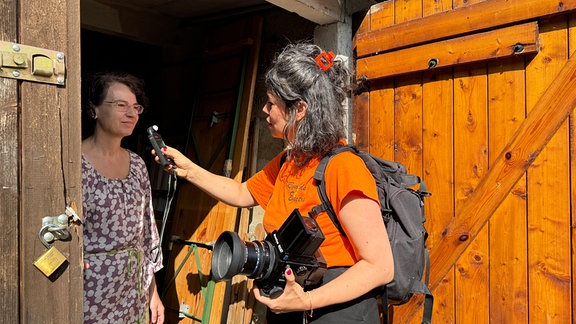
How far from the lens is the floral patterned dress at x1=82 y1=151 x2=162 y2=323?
213 cm

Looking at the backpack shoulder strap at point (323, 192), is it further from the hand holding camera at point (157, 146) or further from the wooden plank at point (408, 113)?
the wooden plank at point (408, 113)

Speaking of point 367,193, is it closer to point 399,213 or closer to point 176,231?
point 399,213

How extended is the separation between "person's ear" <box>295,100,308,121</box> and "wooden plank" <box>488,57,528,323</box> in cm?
100

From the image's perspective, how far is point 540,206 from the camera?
206 centimetres

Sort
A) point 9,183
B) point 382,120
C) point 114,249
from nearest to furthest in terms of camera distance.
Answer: point 9,183, point 114,249, point 382,120

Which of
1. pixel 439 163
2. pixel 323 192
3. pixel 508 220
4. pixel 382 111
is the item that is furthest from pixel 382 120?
pixel 323 192

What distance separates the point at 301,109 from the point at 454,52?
99 cm

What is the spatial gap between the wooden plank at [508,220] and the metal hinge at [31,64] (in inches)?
72.8

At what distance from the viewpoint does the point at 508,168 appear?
7.08 ft

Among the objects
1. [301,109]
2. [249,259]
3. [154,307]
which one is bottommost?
[154,307]

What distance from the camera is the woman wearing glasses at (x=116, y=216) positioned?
2.14 meters

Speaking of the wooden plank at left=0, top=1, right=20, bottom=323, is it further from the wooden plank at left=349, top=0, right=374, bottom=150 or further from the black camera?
the wooden plank at left=349, top=0, right=374, bottom=150

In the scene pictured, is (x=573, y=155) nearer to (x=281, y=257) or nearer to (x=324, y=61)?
(x=324, y=61)

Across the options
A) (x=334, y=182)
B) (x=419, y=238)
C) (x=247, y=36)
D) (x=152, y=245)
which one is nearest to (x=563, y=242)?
(x=419, y=238)
